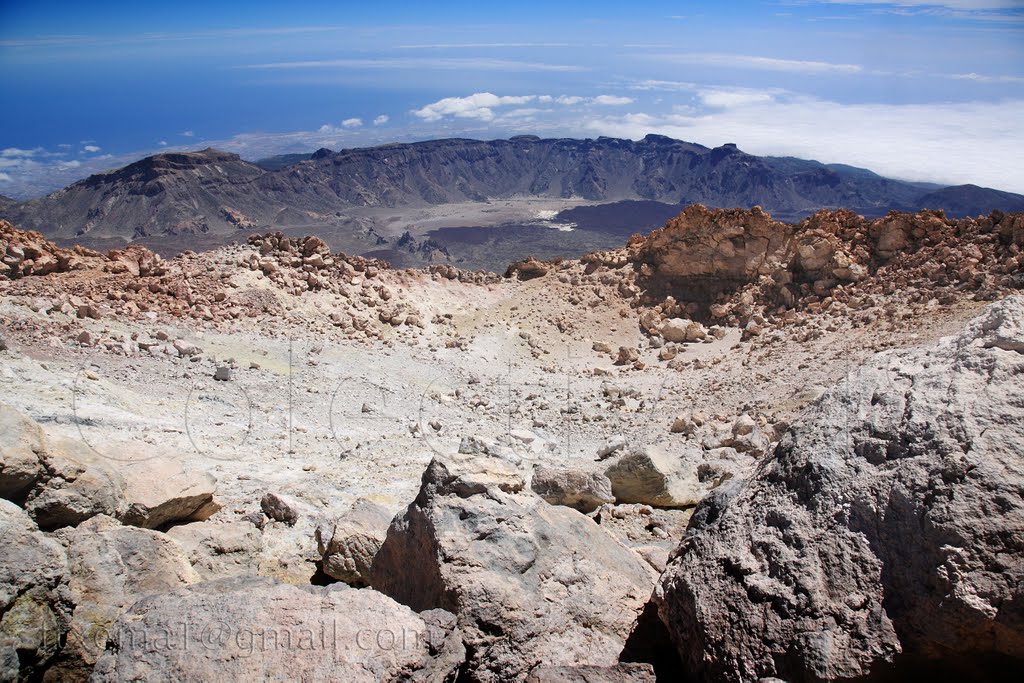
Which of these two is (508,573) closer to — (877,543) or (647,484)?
(877,543)

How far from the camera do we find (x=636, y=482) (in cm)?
777

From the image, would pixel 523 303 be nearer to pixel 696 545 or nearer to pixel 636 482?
pixel 636 482

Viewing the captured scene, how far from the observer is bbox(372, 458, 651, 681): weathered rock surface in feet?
12.8

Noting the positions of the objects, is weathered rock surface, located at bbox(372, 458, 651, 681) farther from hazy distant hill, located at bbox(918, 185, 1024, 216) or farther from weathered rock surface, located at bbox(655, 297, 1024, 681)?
hazy distant hill, located at bbox(918, 185, 1024, 216)

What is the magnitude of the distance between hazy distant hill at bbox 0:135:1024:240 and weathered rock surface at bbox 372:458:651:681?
10586cm

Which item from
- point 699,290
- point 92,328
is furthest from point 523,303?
point 92,328

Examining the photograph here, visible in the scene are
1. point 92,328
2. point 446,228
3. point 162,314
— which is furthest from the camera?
point 446,228

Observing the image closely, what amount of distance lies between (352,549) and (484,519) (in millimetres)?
1333

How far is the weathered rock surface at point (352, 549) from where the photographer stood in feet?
17.0

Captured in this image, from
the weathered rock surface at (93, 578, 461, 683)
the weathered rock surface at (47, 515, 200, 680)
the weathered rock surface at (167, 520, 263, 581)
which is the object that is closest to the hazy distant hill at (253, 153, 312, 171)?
the weathered rock surface at (167, 520, 263, 581)

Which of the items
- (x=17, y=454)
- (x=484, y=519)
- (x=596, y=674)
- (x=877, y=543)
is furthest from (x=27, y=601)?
(x=877, y=543)

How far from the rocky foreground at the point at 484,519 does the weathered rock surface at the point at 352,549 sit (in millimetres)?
17

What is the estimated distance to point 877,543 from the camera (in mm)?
3244

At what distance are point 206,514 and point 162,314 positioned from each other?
1006 centimetres
